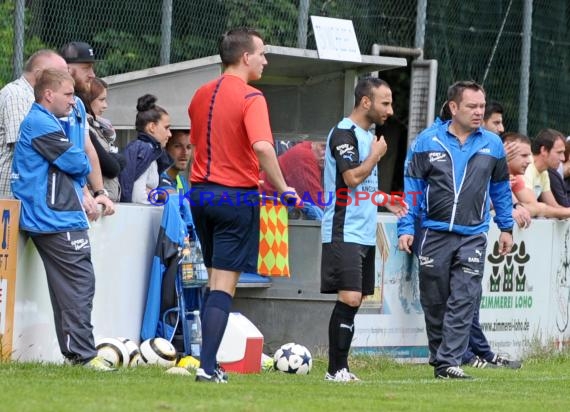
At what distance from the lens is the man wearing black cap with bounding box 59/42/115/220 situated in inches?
387

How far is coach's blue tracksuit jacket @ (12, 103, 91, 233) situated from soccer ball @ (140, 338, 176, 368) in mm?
1414

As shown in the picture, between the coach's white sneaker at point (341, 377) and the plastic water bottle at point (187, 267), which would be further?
the plastic water bottle at point (187, 267)

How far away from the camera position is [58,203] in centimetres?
955

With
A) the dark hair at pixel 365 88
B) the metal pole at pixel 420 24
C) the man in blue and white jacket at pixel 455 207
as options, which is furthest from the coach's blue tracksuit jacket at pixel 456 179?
the metal pole at pixel 420 24

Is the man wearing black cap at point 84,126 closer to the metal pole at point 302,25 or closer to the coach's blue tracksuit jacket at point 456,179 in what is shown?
the coach's blue tracksuit jacket at point 456,179

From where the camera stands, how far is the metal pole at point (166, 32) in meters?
13.0

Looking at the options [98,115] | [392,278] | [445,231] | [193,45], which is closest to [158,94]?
[193,45]

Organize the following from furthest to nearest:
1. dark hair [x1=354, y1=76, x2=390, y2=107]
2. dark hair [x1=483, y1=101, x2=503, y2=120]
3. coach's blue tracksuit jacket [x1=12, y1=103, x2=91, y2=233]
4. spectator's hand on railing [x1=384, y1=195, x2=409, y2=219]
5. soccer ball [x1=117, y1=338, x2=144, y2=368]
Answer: dark hair [x1=483, y1=101, x2=503, y2=120]
spectator's hand on railing [x1=384, y1=195, x2=409, y2=219]
soccer ball [x1=117, y1=338, x2=144, y2=368]
dark hair [x1=354, y1=76, x2=390, y2=107]
coach's blue tracksuit jacket [x1=12, y1=103, x2=91, y2=233]

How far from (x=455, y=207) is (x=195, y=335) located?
225 centimetres

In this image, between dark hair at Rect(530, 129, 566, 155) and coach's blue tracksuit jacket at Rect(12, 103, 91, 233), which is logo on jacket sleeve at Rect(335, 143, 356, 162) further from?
dark hair at Rect(530, 129, 566, 155)

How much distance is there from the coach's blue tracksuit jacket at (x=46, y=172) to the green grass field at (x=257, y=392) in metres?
0.98

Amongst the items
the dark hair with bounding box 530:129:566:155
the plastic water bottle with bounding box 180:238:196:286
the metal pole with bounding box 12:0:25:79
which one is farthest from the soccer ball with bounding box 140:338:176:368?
the dark hair with bounding box 530:129:566:155

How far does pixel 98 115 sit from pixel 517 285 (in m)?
4.63

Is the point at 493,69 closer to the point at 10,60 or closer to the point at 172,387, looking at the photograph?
the point at 10,60
